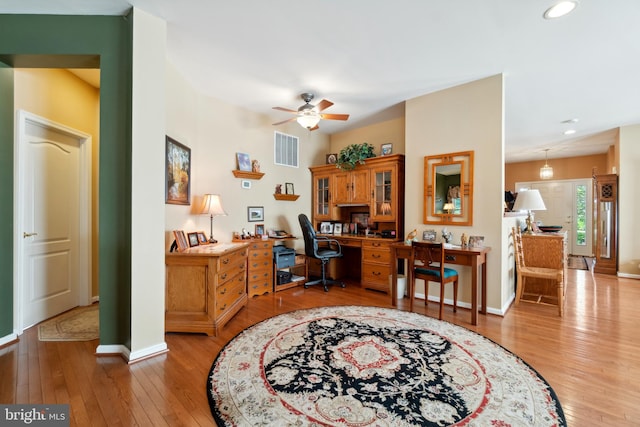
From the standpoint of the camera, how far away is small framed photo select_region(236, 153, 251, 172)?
4188 mm

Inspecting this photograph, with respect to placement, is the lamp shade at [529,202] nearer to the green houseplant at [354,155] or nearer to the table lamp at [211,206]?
the green houseplant at [354,155]

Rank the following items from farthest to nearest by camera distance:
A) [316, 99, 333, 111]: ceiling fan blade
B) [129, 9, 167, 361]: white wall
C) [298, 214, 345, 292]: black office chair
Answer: [298, 214, 345, 292]: black office chair, [316, 99, 333, 111]: ceiling fan blade, [129, 9, 167, 361]: white wall

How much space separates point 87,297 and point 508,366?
4.64m

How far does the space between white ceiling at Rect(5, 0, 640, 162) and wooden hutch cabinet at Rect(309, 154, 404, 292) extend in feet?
3.53

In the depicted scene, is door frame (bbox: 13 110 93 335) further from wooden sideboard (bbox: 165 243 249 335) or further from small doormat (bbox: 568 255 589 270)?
small doormat (bbox: 568 255 589 270)

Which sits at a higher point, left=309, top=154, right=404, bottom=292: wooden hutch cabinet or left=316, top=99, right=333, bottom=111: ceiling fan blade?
left=316, top=99, right=333, bottom=111: ceiling fan blade

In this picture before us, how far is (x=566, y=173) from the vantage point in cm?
748

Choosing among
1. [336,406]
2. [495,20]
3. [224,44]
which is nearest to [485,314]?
[336,406]

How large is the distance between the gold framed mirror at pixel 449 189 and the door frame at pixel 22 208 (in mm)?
4402

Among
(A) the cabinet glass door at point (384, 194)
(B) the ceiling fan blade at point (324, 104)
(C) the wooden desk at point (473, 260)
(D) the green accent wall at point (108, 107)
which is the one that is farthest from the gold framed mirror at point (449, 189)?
(D) the green accent wall at point (108, 107)

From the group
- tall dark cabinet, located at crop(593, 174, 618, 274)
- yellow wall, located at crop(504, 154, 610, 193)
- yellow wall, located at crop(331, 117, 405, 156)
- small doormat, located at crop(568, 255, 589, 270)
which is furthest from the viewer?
yellow wall, located at crop(504, 154, 610, 193)

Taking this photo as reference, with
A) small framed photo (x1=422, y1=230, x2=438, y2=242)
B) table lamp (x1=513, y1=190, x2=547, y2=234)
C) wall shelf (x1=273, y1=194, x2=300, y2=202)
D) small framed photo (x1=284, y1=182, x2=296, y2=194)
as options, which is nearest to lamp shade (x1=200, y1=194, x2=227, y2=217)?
wall shelf (x1=273, y1=194, x2=300, y2=202)

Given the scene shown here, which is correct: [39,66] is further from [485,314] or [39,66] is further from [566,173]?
[566,173]

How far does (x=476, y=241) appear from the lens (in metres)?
3.34
